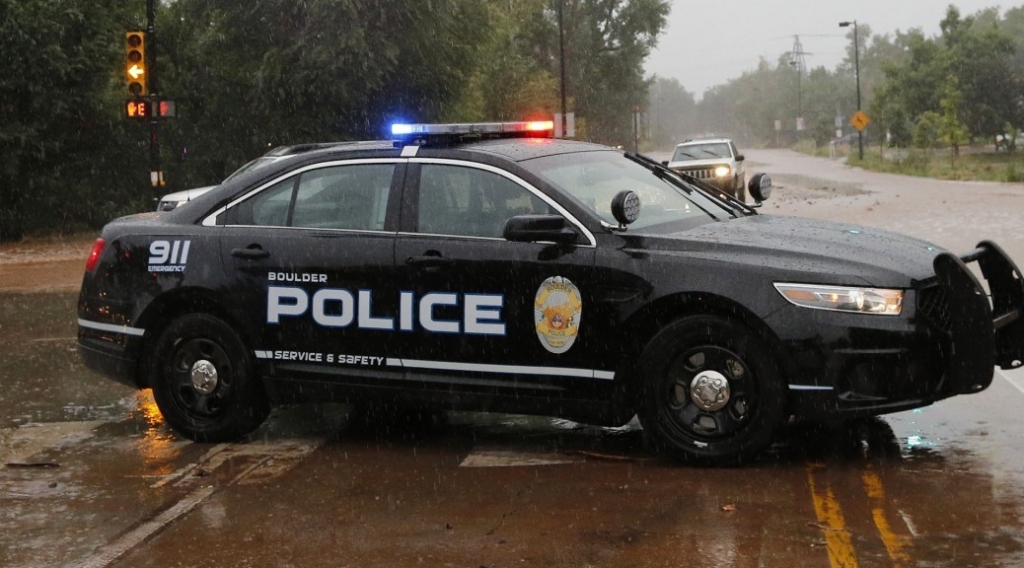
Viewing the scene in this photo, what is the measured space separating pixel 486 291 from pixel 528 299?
236mm

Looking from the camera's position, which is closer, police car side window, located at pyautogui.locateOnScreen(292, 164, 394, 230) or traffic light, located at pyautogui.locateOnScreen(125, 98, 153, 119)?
police car side window, located at pyautogui.locateOnScreen(292, 164, 394, 230)

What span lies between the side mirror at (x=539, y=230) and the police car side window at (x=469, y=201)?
24cm

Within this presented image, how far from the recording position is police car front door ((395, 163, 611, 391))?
21.4 ft

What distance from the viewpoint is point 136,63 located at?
22.3m

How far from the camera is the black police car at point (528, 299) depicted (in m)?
6.09

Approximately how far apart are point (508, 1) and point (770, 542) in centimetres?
6713

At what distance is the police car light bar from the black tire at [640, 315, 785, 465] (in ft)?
5.44

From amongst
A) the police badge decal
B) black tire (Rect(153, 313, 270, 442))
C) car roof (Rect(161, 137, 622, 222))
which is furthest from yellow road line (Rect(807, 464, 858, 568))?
black tire (Rect(153, 313, 270, 442))

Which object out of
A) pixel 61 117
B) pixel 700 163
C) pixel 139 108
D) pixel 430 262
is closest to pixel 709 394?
pixel 430 262

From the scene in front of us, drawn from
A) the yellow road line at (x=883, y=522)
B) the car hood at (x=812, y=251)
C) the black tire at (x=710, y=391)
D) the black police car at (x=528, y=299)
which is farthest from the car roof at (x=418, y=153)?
the yellow road line at (x=883, y=522)

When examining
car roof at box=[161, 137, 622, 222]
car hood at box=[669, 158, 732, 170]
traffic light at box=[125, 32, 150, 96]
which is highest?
traffic light at box=[125, 32, 150, 96]

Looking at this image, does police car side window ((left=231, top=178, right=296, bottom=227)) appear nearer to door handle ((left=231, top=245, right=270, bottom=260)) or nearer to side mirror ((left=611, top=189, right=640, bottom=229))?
door handle ((left=231, top=245, right=270, bottom=260))

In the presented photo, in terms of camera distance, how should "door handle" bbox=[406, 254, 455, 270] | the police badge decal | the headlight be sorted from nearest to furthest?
1. the headlight
2. the police badge decal
3. "door handle" bbox=[406, 254, 455, 270]

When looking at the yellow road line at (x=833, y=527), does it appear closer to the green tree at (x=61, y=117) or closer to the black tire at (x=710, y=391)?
the black tire at (x=710, y=391)
